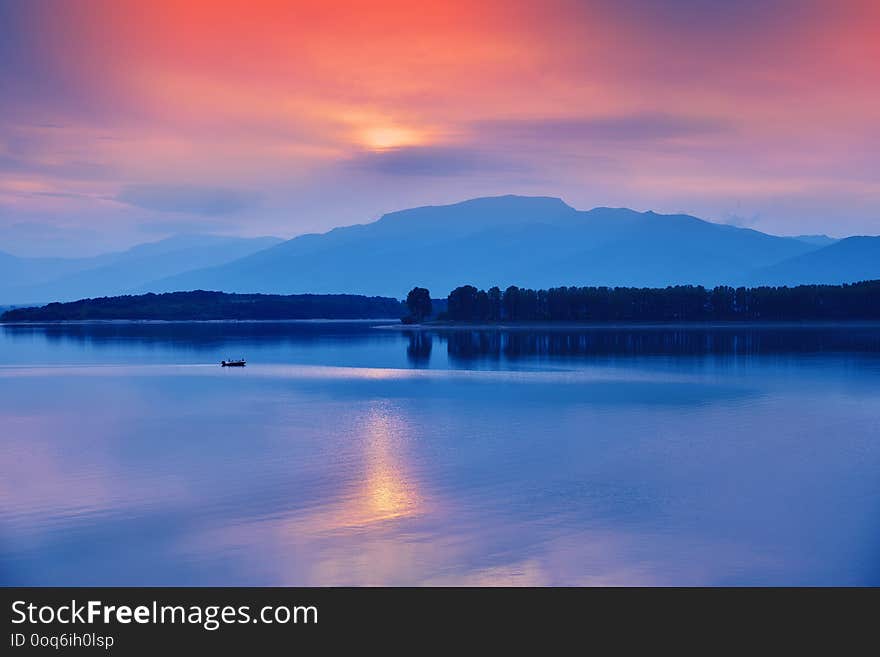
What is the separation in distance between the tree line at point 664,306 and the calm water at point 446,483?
301 feet

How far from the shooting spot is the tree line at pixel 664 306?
143m

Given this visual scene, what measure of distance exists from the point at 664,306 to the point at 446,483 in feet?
413

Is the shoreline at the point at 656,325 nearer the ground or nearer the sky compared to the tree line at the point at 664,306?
nearer the ground

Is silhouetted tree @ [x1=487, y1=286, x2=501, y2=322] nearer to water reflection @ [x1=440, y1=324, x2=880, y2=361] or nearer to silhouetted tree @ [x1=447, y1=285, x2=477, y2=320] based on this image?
silhouetted tree @ [x1=447, y1=285, x2=477, y2=320]

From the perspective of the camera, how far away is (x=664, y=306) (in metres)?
143

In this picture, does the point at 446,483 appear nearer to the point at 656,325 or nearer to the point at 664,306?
the point at 656,325

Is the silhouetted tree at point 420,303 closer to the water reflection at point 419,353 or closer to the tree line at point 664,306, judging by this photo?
the tree line at point 664,306

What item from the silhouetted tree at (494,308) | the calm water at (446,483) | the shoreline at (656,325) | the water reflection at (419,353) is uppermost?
the silhouetted tree at (494,308)

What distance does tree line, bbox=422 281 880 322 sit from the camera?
143 m

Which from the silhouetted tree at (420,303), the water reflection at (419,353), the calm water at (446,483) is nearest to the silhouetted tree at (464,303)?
the silhouetted tree at (420,303)
